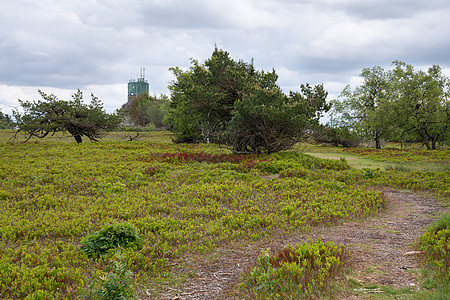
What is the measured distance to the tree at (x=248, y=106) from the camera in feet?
56.5

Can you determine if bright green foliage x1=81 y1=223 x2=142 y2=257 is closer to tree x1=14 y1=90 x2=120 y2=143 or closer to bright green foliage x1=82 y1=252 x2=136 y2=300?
bright green foliage x1=82 y1=252 x2=136 y2=300

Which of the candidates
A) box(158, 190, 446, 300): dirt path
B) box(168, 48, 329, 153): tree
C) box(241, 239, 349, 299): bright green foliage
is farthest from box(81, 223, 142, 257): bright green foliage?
box(168, 48, 329, 153): tree

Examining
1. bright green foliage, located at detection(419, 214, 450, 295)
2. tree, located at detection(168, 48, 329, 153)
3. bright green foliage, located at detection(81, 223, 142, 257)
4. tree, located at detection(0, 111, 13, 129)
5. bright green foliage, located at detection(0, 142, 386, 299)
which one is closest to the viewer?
bright green foliage, located at detection(419, 214, 450, 295)

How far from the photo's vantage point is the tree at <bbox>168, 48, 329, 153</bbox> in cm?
1722

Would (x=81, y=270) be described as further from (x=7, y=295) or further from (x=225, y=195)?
(x=225, y=195)

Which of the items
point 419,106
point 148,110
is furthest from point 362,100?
point 148,110

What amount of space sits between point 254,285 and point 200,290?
0.81 meters

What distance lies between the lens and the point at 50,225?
7.38m

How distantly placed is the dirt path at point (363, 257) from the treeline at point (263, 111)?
945 centimetres

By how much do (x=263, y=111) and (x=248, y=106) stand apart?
1.00 meters

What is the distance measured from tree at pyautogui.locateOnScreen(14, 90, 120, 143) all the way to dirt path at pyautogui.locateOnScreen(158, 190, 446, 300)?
24.0 meters

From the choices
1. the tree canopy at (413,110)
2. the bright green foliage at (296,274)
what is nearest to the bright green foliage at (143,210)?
the bright green foliage at (296,274)

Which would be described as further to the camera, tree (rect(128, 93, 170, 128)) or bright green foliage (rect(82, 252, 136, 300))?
tree (rect(128, 93, 170, 128))

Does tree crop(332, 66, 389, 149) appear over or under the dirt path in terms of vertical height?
over
